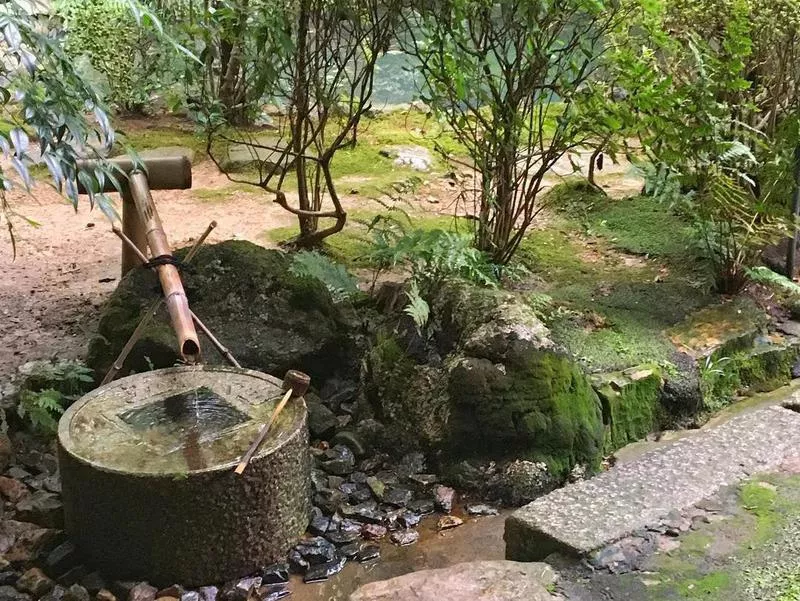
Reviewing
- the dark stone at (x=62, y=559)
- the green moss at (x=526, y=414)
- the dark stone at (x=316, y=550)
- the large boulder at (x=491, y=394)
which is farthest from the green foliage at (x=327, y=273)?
the dark stone at (x=62, y=559)

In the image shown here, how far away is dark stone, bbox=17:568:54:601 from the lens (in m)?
3.01

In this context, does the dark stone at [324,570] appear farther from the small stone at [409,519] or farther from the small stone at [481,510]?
the small stone at [481,510]

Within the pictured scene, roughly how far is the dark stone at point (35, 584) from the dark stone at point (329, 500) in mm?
1036

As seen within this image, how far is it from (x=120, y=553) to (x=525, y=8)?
2962 millimetres

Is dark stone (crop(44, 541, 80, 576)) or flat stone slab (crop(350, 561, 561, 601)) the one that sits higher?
flat stone slab (crop(350, 561, 561, 601))

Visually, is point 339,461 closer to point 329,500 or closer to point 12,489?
point 329,500

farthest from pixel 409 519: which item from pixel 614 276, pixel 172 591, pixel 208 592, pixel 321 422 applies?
pixel 614 276

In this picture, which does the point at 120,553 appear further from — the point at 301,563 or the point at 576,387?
the point at 576,387

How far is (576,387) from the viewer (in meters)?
3.74

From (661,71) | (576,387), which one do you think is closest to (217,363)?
(576,387)

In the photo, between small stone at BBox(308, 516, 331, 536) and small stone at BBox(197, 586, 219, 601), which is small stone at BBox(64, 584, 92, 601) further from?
small stone at BBox(308, 516, 331, 536)

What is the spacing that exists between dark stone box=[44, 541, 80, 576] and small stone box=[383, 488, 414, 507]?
1.20 m

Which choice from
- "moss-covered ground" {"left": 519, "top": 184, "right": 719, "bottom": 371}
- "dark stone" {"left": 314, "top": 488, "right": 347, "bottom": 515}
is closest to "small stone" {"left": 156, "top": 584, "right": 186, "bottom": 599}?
"dark stone" {"left": 314, "top": 488, "right": 347, "bottom": 515}

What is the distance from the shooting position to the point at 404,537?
11.1 ft
